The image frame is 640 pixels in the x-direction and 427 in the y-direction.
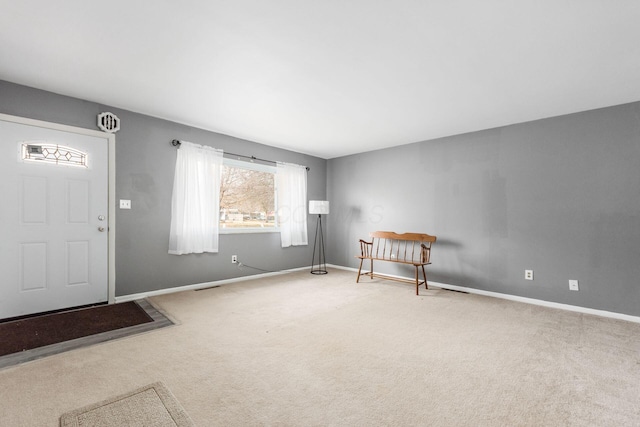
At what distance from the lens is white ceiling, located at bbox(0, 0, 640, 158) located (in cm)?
179

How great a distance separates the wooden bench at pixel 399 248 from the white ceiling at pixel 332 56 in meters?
1.84

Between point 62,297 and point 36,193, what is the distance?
1173 millimetres

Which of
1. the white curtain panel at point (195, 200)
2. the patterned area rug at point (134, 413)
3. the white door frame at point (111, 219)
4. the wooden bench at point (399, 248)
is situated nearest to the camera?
the patterned area rug at point (134, 413)

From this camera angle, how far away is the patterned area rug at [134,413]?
1.42 m

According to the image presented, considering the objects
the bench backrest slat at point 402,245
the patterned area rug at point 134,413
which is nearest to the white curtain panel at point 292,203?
the bench backrest slat at point 402,245

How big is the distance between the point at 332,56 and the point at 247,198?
309 centimetres

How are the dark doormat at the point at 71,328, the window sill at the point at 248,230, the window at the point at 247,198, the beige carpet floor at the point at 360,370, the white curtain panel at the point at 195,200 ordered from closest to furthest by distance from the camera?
the beige carpet floor at the point at 360,370 → the dark doormat at the point at 71,328 → the white curtain panel at the point at 195,200 → the window sill at the point at 248,230 → the window at the point at 247,198

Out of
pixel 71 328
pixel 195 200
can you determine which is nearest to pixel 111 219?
pixel 195 200

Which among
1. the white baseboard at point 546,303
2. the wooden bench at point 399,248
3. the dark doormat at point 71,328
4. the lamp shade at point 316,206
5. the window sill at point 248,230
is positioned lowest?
the white baseboard at point 546,303

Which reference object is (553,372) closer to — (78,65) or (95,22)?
(95,22)

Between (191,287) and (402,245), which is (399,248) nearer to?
(402,245)

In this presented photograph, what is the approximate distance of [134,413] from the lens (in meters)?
1.48

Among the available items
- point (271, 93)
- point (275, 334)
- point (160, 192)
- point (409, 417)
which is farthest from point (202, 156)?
point (409, 417)

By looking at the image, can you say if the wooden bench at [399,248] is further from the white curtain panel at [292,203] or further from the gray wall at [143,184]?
the gray wall at [143,184]
